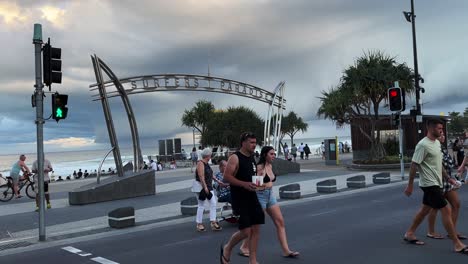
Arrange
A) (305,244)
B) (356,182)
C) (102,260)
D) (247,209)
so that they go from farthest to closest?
(356,182) < (305,244) < (102,260) < (247,209)

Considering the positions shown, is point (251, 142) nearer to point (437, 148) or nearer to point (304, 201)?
point (437, 148)

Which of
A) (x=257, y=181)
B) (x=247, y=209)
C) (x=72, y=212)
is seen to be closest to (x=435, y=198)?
(x=257, y=181)

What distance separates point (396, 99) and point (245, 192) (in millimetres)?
13191

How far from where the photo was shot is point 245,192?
5402 mm

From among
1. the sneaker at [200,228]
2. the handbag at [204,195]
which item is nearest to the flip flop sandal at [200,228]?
the sneaker at [200,228]

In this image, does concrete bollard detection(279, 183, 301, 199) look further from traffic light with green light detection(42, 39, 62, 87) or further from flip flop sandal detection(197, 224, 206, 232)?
traffic light with green light detection(42, 39, 62, 87)

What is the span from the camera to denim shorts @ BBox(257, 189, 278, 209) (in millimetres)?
6121

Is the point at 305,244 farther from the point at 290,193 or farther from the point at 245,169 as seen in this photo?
the point at 290,193

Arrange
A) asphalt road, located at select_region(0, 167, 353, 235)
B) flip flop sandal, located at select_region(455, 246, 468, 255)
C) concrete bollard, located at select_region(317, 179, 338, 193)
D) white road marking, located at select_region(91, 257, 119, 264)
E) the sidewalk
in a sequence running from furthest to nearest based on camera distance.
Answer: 1. concrete bollard, located at select_region(317, 179, 338, 193)
2. asphalt road, located at select_region(0, 167, 353, 235)
3. the sidewalk
4. white road marking, located at select_region(91, 257, 119, 264)
5. flip flop sandal, located at select_region(455, 246, 468, 255)

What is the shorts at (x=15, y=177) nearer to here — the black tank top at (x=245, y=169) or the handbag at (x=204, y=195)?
the handbag at (x=204, y=195)

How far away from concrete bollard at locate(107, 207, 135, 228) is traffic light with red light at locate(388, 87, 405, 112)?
11.6 m

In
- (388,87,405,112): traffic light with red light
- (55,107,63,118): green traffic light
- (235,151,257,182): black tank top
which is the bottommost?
(235,151,257,182): black tank top

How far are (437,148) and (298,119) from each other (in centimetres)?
7472

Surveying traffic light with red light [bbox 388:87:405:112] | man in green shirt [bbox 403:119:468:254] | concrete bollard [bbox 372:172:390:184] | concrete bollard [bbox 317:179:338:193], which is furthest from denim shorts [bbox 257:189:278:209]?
traffic light with red light [bbox 388:87:405:112]
